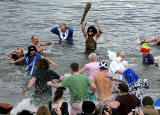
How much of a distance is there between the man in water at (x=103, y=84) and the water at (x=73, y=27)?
3018mm

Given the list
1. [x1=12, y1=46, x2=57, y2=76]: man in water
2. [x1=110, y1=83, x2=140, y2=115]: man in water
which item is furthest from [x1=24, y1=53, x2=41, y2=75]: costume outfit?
[x1=110, y1=83, x2=140, y2=115]: man in water

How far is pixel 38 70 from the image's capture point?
32.3 ft

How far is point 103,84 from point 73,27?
43.0ft

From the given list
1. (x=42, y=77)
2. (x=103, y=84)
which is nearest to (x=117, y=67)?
(x=103, y=84)

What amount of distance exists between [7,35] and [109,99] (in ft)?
40.7

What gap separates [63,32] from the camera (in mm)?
18484

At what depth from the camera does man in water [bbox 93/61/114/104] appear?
9.79 metres

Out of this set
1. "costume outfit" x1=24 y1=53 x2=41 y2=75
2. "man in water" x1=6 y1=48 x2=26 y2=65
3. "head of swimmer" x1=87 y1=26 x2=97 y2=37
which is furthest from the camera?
"head of swimmer" x1=87 y1=26 x2=97 y2=37

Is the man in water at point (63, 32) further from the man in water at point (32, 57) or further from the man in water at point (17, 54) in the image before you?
the man in water at point (32, 57)

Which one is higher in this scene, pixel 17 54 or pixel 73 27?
pixel 73 27

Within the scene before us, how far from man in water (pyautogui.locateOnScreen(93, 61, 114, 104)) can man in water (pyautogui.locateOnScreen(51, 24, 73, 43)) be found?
8.51 meters

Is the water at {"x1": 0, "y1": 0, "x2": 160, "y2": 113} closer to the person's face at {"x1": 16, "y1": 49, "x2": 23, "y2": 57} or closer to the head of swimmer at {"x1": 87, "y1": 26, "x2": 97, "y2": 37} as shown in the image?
the person's face at {"x1": 16, "y1": 49, "x2": 23, "y2": 57}

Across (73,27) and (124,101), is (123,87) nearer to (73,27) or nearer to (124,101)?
(124,101)

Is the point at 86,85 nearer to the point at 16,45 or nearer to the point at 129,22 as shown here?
the point at 16,45
